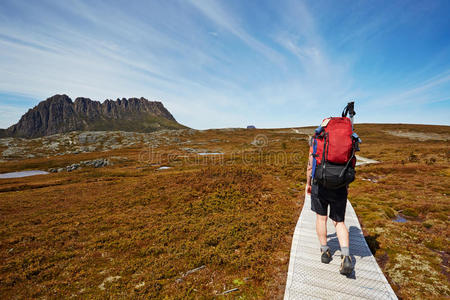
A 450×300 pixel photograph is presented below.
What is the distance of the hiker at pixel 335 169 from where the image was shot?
4.31 m

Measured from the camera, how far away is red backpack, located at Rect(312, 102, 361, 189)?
14.1 ft

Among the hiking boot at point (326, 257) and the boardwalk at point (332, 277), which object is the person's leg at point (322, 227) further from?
the boardwalk at point (332, 277)

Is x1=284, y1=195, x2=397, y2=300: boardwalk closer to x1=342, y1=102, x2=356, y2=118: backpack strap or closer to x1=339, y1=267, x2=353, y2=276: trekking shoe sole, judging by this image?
x1=339, y1=267, x2=353, y2=276: trekking shoe sole

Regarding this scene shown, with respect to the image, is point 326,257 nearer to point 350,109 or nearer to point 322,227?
point 322,227

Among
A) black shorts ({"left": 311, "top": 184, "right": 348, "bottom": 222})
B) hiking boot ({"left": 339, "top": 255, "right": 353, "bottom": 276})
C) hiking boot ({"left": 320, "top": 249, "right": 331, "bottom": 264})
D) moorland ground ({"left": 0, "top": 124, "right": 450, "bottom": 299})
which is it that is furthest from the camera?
moorland ground ({"left": 0, "top": 124, "right": 450, "bottom": 299})

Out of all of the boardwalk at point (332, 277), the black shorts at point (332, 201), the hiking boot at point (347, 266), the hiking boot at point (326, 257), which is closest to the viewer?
the boardwalk at point (332, 277)

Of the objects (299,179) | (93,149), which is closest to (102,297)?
(299,179)

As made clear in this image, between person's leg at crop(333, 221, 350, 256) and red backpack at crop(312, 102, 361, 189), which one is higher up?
red backpack at crop(312, 102, 361, 189)

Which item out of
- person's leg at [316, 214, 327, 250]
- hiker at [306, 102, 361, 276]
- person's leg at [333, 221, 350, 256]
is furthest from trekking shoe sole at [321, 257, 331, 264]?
person's leg at [333, 221, 350, 256]

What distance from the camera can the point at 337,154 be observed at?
429 centimetres

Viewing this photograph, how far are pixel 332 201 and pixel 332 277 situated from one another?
1.98 metres

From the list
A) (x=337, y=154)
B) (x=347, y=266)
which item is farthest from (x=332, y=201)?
(x=347, y=266)

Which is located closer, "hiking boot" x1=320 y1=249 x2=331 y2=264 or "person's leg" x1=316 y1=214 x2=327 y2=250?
"person's leg" x1=316 y1=214 x2=327 y2=250

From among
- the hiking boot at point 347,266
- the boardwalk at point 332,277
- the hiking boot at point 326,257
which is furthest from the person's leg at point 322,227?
the boardwalk at point 332,277
